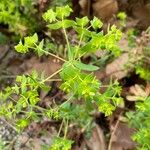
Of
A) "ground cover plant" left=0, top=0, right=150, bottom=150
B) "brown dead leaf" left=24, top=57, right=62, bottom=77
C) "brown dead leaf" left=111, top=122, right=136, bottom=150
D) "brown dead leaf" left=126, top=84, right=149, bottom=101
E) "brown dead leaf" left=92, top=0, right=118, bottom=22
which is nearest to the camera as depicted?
"ground cover plant" left=0, top=0, right=150, bottom=150

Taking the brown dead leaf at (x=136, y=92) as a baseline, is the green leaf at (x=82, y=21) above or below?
above

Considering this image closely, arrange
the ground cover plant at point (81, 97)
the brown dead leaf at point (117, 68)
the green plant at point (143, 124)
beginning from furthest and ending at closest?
the brown dead leaf at point (117, 68) < the ground cover plant at point (81, 97) < the green plant at point (143, 124)

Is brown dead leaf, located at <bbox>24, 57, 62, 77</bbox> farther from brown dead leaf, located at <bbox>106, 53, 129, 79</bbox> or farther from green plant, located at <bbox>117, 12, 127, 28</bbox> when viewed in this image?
green plant, located at <bbox>117, 12, 127, 28</bbox>

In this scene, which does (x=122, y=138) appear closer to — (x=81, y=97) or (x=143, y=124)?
(x=143, y=124)

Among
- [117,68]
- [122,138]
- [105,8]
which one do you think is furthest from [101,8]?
[122,138]

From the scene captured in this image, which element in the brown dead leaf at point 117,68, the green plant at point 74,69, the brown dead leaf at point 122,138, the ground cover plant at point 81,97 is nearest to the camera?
the green plant at point 74,69

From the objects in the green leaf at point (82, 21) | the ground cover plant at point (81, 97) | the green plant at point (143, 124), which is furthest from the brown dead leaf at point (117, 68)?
the green leaf at point (82, 21)

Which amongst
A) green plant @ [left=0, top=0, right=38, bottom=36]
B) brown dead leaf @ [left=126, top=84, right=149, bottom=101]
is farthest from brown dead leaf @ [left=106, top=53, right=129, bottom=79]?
green plant @ [left=0, top=0, right=38, bottom=36]

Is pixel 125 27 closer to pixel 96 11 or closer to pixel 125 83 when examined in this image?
pixel 96 11

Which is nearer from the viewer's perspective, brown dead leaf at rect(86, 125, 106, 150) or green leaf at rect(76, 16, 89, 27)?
green leaf at rect(76, 16, 89, 27)

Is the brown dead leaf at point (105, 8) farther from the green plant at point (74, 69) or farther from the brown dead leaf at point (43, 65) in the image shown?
the green plant at point (74, 69)

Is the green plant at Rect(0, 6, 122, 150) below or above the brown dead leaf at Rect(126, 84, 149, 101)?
above
